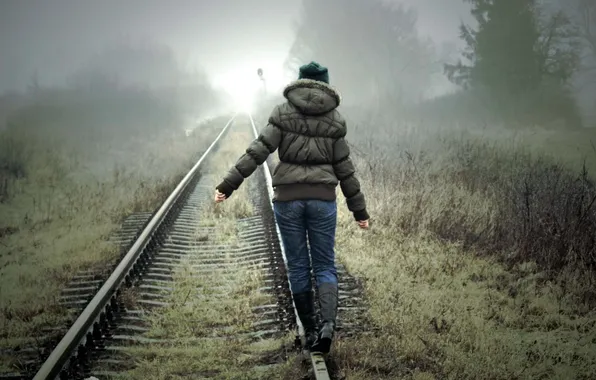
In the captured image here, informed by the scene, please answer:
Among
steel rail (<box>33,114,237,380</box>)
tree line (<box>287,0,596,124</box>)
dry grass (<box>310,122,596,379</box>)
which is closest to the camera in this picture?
steel rail (<box>33,114,237,380</box>)

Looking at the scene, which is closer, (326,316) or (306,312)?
(326,316)

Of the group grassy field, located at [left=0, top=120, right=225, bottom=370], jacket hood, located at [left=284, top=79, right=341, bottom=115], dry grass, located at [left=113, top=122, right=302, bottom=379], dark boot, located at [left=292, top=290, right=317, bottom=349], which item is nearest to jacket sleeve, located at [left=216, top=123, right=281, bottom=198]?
jacket hood, located at [left=284, top=79, right=341, bottom=115]

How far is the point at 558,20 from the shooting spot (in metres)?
20.7

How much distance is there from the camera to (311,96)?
9.91 feet

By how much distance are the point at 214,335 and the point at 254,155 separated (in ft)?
5.33

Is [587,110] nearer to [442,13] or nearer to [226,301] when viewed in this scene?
[226,301]

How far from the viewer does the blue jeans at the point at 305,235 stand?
318 cm

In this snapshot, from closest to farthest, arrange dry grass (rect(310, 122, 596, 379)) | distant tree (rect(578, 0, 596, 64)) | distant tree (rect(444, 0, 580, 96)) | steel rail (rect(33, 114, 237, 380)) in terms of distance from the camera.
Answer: steel rail (rect(33, 114, 237, 380)) → dry grass (rect(310, 122, 596, 379)) → distant tree (rect(444, 0, 580, 96)) → distant tree (rect(578, 0, 596, 64))

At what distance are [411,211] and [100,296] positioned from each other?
14.5 feet

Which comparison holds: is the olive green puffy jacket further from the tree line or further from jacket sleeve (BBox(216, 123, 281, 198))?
the tree line

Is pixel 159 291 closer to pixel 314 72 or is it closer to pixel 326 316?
pixel 326 316

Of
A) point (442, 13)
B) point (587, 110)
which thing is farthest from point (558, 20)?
point (442, 13)

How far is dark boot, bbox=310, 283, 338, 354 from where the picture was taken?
3.02m

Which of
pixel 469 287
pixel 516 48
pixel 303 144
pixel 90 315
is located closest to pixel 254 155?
pixel 303 144
